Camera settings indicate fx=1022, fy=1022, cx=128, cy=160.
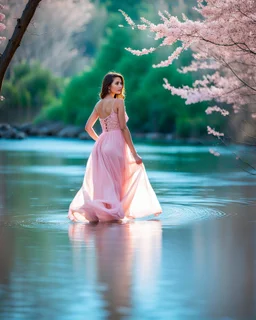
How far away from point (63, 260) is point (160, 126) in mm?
46826

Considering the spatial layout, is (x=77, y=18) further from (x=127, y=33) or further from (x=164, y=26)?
(x=164, y=26)

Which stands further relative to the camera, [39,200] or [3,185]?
[3,185]

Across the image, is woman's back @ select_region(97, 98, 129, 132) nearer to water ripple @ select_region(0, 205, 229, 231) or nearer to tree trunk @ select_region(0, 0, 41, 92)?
water ripple @ select_region(0, 205, 229, 231)

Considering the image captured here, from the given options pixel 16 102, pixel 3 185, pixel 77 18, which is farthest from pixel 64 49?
pixel 3 185

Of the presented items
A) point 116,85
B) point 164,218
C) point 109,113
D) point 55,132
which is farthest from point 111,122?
point 55,132

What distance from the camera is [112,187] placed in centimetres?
1155

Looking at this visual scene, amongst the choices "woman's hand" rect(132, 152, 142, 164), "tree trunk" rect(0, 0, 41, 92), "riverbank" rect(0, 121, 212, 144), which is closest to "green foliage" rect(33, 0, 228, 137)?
"riverbank" rect(0, 121, 212, 144)

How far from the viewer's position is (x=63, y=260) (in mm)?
8492

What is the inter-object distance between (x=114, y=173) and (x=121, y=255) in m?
3.04

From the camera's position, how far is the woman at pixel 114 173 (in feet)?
38.0

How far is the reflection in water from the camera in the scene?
684 centimetres

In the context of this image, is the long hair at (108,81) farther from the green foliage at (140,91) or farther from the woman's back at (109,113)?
the green foliage at (140,91)

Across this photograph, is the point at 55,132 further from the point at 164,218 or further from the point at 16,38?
the point at 16,38

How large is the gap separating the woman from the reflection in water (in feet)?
0.93
